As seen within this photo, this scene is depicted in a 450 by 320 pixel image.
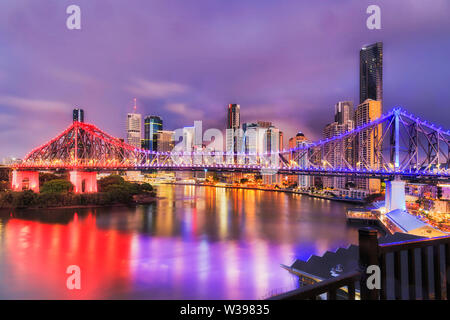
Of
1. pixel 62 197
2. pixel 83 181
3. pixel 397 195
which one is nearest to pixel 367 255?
pixel 397 195

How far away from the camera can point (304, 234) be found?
1619 cm

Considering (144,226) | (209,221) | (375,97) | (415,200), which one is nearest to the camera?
(144,226)

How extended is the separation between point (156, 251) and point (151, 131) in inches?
4071

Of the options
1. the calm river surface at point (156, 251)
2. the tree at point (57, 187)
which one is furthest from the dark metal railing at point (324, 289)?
the tree at point (57, 187)

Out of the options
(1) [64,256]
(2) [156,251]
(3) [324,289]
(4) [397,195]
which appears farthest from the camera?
(4) [397,195]

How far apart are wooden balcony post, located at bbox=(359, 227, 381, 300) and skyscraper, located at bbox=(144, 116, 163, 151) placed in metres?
107

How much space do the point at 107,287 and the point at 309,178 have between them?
50.0m

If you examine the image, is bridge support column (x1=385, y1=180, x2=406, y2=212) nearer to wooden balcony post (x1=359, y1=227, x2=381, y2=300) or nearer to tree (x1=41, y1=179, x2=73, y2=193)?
wooden balcony post (x1=359, y1=227, x2=381, y2=300)

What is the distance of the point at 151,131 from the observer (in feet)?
367

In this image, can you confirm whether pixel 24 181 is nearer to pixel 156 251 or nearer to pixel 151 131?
pixel 156 251
